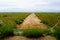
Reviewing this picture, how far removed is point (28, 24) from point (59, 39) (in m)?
4.06

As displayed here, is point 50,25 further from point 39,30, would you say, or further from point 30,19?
point 39,30

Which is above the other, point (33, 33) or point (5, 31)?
point (5, 31)

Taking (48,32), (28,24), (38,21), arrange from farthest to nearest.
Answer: (38,21), (28,24), (48,32)

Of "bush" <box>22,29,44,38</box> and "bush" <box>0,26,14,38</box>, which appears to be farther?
"bush" <box>22,29,44,38</box>

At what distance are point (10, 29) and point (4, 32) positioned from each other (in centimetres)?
58

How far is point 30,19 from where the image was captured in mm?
19328

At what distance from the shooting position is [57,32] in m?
15.0

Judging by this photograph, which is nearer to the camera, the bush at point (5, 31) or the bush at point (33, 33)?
the bush at point (5, 31)

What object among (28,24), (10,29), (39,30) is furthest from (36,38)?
(28,24)

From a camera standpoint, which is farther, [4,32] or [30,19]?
[30,19]

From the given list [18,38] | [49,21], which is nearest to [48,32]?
[18,38]

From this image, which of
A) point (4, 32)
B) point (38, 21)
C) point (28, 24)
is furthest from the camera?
point (38, 21)

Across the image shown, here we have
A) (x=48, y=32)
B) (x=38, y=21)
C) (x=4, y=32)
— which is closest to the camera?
(x=4, y=32)

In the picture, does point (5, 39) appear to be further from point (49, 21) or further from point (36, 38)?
point (49, 21)
